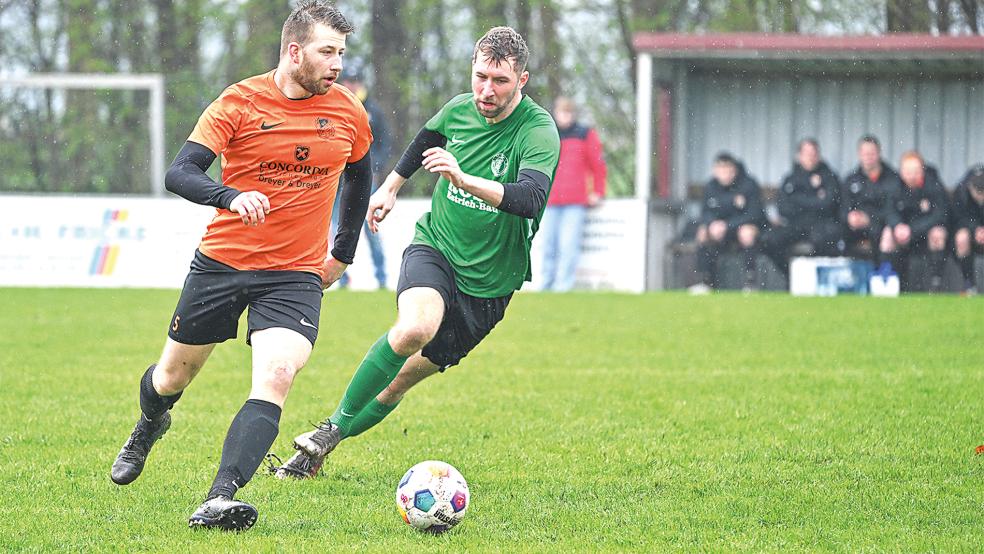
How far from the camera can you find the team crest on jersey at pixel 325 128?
531 cm

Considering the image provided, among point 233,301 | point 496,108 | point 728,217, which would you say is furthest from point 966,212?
point 233,301

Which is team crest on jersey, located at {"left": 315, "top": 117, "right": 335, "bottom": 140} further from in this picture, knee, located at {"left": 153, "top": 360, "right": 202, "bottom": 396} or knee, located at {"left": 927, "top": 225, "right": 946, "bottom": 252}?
knee, located at {"left": 927, "top": 225, "right": 946, "bottom": 252}

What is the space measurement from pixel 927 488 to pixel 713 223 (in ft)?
36.3

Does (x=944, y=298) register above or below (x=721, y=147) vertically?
below

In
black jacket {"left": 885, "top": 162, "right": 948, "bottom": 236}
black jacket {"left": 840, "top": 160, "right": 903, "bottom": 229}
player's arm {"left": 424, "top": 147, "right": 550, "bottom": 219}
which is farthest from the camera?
black jacket {"left": 840, "top": 160, "right": 903, "bottom": 229}

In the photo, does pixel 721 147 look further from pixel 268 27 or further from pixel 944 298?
pixel 268 27

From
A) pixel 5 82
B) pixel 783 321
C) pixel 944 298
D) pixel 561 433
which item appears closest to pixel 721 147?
pixel 944 298

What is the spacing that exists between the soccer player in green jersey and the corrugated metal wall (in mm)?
12849

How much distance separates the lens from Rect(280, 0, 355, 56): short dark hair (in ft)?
16.8

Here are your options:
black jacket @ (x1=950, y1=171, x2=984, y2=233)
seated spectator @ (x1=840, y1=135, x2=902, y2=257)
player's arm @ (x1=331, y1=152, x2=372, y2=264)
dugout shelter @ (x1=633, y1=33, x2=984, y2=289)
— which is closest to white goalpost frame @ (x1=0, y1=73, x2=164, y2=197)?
dugout shelter @ (x1=633, y1=33, x2=984, y2=289)

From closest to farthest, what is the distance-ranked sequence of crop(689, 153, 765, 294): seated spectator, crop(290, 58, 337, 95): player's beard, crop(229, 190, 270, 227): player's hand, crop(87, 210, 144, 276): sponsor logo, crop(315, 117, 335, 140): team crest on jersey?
crop(229, 190, 270, 227): player's hand < crop(290, 58, 337, 95): player's beard < crop(315, 117, 335, 140): team crest on jersey < crop(87, 210, 144, 276): sponsor logo < crop(689, 153, 765, 294): seated spectator

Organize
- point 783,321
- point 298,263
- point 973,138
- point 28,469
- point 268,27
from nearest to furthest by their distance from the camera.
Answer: point 298,263
point 28,469
point 783,321
point 973,138
point 268,27

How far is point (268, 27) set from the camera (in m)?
26.3

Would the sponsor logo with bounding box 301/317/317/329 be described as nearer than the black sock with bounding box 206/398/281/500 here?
No
